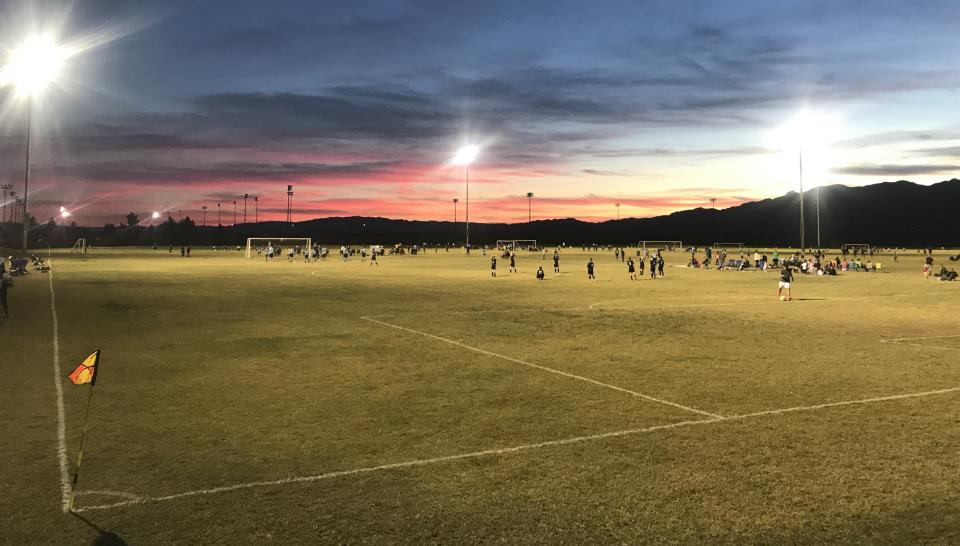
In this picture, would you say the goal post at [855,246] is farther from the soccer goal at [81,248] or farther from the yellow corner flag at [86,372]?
the soccer goal at [81,248]

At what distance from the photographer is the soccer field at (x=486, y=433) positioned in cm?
581

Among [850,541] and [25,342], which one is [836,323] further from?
[25,342]

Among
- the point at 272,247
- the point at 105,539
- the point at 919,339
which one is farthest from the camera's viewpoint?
the point at 272,247

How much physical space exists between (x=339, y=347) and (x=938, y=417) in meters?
11.5

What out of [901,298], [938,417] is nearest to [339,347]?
[938,417]

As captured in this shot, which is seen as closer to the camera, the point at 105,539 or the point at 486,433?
the point at 105,539

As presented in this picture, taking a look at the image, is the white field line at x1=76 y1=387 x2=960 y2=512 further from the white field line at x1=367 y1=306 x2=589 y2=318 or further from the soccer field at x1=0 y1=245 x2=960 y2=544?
the white field line at x1=367 y1=306 x2=589 y2=318

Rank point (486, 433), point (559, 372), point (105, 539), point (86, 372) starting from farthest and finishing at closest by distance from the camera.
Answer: point (559, 372), point (486, 433), point (86, 372), point (105, 539)

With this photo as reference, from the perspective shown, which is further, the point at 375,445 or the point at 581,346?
the point at 581,346

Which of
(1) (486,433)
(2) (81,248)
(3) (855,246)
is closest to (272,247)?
(2) (81,248)

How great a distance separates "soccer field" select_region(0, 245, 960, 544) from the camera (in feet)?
19.1

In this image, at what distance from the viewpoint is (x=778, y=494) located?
6.38m

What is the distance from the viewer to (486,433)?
8.46m

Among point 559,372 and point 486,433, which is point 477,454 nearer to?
point 486,433
